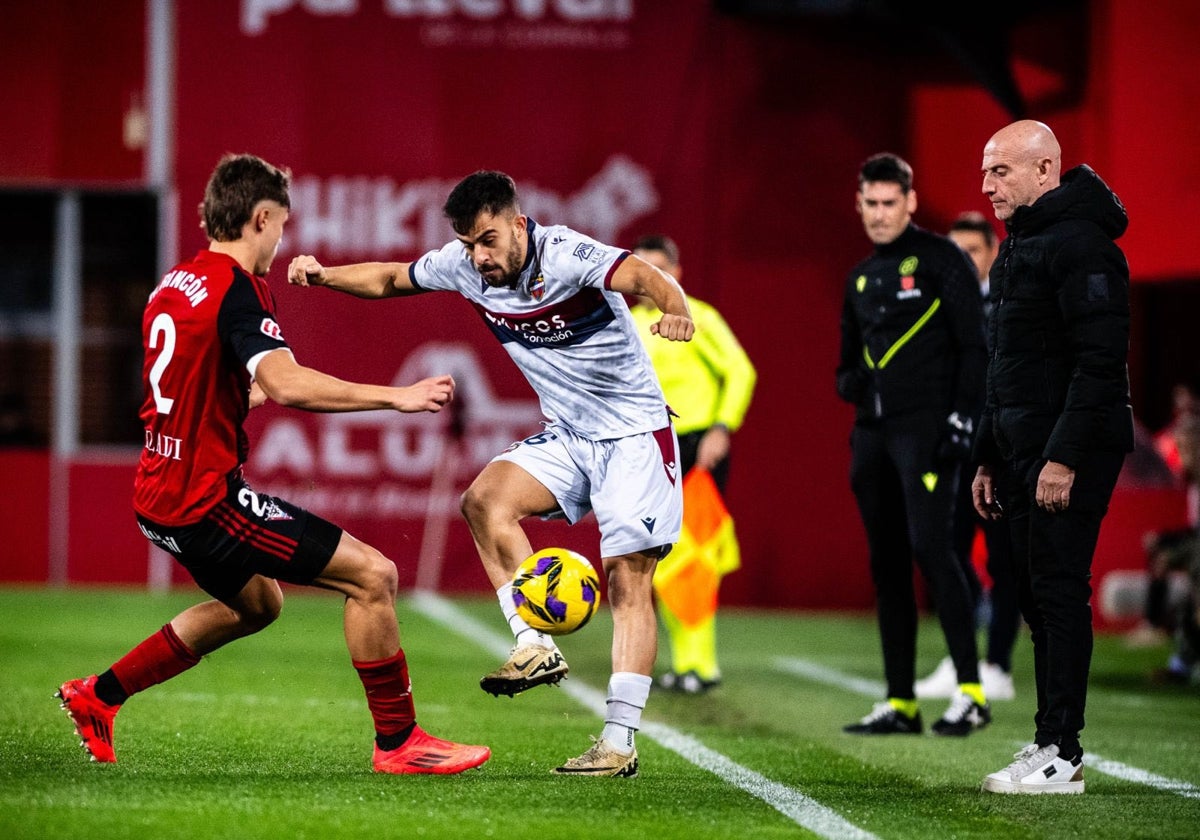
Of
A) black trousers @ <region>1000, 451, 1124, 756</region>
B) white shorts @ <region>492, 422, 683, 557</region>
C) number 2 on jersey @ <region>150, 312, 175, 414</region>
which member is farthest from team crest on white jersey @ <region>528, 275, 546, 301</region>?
black trousers @ <region>1000, 451, 1124, 756</region>

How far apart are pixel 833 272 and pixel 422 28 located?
4408mm

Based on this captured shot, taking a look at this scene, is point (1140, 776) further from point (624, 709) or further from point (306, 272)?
point (306, 272)

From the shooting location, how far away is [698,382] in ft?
33.8

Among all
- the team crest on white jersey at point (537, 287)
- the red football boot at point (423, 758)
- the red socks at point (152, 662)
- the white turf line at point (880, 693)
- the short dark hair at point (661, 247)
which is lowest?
the white turf line at point (880, 693)

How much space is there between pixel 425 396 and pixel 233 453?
830 mm

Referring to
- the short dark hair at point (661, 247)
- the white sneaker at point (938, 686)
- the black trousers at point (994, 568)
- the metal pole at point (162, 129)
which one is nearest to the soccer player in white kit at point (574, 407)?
the black trousers at point (994, 568)

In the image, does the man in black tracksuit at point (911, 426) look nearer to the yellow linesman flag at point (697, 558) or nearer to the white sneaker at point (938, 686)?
the white sneaker at point (938, 686)

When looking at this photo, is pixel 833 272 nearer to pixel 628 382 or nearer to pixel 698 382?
pixel 698 382

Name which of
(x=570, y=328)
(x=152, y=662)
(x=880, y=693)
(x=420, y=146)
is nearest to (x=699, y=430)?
(x=880, y=693)

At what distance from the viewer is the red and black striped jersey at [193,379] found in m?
5.75

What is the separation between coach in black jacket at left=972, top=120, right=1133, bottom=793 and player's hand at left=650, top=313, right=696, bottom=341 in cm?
113

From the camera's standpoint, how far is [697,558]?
10.2 metres

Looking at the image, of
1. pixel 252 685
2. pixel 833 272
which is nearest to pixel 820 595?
pixel 833 272

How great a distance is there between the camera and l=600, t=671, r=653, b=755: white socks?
628 centimetres
